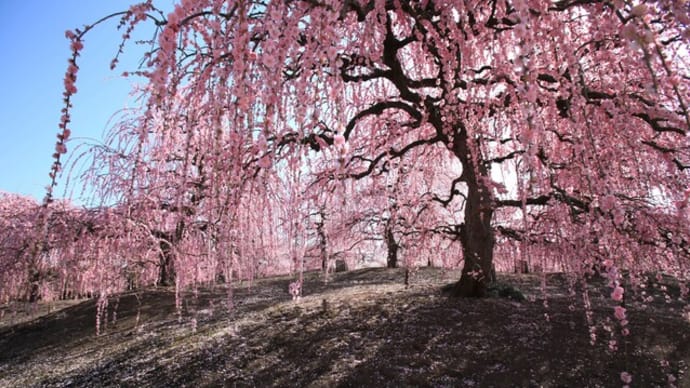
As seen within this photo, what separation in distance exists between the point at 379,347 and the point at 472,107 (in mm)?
2735

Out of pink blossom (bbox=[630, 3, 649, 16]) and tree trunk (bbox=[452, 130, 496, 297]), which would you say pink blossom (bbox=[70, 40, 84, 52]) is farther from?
tree trunk (bbox=[452, 130, 496, 297])

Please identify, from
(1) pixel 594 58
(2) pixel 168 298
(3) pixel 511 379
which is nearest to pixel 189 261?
(2) pixel 168 298

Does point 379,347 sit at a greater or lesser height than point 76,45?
lesser

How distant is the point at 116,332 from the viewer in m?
6.57

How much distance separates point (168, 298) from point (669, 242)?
816 centimetres

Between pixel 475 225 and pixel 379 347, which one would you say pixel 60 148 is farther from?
pixel 475 225

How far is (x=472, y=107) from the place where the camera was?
4473mm

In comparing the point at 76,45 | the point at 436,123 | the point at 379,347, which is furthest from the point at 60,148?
the point at 436,123

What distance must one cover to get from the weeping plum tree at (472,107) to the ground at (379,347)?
2.58 feet

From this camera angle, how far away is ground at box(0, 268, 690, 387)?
12.0ft

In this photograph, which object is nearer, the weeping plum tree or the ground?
the weeping plum tree

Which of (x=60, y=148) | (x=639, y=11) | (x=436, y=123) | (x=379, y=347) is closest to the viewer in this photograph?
(x=639, y=11)

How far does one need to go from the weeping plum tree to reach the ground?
79 cm

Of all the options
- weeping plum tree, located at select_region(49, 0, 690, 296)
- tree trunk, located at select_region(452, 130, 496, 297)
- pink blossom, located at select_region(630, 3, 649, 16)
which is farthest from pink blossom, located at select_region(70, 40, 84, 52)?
tree trunk, located at select_region(452, 130, 496, 297)
